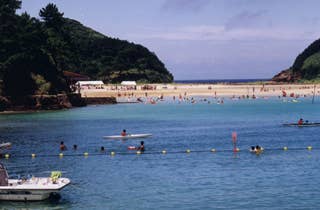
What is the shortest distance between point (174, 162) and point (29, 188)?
20038mm

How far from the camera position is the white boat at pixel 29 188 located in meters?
41.8

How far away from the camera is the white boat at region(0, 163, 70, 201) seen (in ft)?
137

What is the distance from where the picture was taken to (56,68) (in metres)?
132

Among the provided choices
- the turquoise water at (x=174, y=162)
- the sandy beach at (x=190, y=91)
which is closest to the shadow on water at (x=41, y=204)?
the turquoise water at (x=174, y=162)

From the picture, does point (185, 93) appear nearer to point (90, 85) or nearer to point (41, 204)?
point (90, 85)

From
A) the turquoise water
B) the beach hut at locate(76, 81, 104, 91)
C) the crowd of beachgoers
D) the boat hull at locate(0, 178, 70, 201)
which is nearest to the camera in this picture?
the boat hull at locate(0, 178, 70, 201)

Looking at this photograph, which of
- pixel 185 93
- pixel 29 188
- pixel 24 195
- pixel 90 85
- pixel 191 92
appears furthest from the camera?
pixel 90 85

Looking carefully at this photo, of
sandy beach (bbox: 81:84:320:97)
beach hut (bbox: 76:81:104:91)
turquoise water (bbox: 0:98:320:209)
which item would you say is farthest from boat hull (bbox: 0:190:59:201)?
beach hut (bbox: 76:81:104:91)

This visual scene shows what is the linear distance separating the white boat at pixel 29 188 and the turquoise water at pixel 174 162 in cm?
51

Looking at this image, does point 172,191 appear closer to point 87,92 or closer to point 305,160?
point 305,160

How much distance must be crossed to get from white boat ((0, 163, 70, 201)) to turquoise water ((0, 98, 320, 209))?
1.67 ft

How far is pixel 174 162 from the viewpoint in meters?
59.2

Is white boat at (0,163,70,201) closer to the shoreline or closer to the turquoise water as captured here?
the turquoise water

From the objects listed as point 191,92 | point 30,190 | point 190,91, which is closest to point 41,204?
point 30,190
